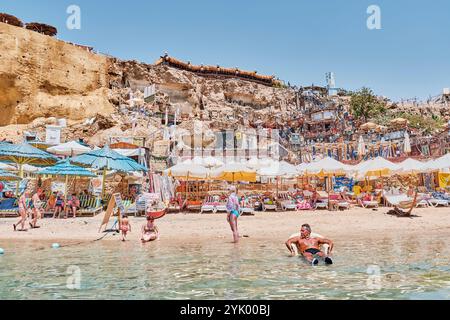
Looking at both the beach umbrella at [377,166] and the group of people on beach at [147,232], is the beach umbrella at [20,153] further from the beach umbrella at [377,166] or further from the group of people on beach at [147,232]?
the beach umbrella at [377,166]

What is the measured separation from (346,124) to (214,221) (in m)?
33.4

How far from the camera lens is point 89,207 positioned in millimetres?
14516

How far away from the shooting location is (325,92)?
206 feet

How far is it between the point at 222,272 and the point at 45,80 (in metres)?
39.6

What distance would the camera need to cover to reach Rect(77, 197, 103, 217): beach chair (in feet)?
45.9

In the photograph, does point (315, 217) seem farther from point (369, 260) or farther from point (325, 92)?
point (325, 92)

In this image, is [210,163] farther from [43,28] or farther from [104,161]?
[43,28]

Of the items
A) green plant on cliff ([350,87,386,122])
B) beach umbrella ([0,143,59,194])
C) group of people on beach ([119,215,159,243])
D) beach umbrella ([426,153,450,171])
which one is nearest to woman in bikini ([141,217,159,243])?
group of people on beach ([119,215,159,243])

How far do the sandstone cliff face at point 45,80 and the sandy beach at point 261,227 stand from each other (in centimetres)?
2845

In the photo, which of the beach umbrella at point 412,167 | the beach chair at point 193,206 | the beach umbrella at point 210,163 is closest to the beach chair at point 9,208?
the beach chair at point 193,206

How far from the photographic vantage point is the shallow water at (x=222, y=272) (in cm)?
430

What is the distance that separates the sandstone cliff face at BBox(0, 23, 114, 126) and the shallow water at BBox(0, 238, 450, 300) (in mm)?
33533

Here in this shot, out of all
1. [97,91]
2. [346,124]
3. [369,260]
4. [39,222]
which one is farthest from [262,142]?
[369,260]

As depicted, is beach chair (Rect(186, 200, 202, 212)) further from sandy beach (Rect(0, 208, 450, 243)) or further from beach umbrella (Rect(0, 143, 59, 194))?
beach umbrella (Rect(0, 143, 59, 194))
